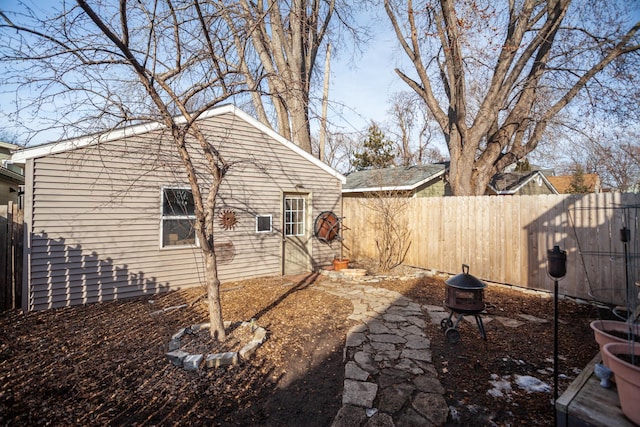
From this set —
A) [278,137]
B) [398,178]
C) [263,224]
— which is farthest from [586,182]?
[263,224]

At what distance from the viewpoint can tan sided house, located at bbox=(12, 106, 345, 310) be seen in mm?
4887

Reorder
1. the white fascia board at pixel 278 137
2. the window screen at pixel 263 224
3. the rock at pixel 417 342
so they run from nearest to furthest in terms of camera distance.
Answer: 1. the rock at pixel 417 342
2. the white fascia board at pixel 278 137
3. the window screen at pixel 263 224

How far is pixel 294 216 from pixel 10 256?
542 cm

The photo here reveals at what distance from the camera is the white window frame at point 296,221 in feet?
25.5

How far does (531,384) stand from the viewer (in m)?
2.78

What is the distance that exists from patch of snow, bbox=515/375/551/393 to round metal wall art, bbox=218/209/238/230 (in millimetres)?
5640

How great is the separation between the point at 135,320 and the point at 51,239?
6.90ft

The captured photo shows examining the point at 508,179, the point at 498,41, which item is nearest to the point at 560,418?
the point at 498,41

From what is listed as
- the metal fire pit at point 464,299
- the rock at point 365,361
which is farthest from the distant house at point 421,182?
the rock at point 365,361

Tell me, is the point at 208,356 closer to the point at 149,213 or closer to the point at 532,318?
the point at 149,213

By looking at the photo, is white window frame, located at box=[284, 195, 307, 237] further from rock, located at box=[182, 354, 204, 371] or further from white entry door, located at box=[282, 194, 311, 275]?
rock, located at box=[182, 354, 204, 371]

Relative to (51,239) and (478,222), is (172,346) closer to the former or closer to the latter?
(51,239)

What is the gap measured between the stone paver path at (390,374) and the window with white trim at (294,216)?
340 centimetres

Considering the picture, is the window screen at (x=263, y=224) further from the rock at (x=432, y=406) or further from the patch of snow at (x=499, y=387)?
the patch of snow at (x=499, y=387)
